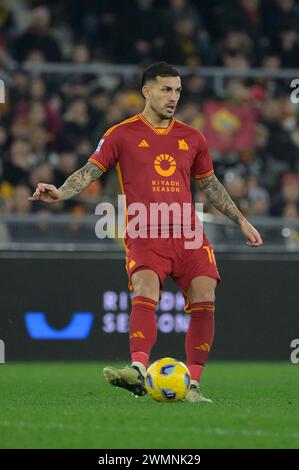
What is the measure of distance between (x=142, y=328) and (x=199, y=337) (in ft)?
1.46

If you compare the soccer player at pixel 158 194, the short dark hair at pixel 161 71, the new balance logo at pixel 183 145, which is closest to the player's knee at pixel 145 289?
the soccer player at pixel 158 194

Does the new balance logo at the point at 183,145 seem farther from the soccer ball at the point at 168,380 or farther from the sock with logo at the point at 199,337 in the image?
the soccer ball at the point at 168,380

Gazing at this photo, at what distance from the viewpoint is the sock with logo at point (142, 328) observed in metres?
8.56

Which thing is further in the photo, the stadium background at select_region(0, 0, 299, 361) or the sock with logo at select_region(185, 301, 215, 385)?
the stadium background at select_region(0, 0, 299, 361)

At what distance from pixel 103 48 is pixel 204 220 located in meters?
4.25

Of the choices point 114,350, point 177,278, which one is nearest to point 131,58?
point 114,350

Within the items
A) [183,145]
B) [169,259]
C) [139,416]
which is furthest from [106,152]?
[139,416]

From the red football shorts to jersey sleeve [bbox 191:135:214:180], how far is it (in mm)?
591

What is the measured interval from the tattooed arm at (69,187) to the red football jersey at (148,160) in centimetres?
8

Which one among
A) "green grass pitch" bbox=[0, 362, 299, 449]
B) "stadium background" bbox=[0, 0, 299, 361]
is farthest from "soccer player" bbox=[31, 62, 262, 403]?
"stadium background" bbox=[0, 0, 299, 361]

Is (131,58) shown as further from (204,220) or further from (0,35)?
(204,220)

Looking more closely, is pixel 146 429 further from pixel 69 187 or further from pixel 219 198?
pixel 219 198

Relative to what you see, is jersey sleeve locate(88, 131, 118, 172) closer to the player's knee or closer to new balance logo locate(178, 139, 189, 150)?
new balance logo locate(178, 139, 189, 150)

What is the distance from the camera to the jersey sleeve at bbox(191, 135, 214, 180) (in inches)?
358
